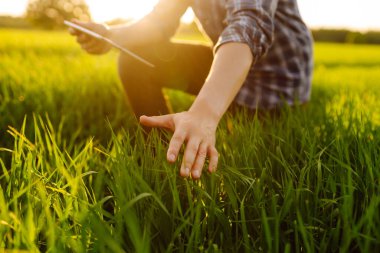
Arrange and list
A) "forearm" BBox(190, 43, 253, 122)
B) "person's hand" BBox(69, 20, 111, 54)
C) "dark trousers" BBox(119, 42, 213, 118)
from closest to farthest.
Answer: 1. "forearm" BBox(190, 43, 253, 122)
2. "person's hand" BBox(69, 20, 111, 54)
3. "dark trousers" BBox(119, 42, 213, 118)

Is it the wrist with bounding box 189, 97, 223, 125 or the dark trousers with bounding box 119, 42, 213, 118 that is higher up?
the wrist with bounding box 189, 97, 223, 125

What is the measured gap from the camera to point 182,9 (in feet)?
6.73

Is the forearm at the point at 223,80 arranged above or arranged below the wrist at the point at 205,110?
above

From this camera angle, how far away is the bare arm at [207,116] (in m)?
0.87

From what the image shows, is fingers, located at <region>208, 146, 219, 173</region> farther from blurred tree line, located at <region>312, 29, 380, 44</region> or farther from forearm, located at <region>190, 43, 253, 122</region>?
blurred tree line, located at <region>312, 29, 380, 44</region>

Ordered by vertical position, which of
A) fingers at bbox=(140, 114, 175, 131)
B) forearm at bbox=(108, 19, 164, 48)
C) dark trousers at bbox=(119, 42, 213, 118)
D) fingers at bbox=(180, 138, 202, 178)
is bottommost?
dark trousers at bbox=(119, 42, 213, 118)

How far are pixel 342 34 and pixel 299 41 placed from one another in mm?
44817

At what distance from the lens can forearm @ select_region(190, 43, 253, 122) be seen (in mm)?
987

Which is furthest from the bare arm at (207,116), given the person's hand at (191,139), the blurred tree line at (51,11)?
the blurred tree line at (51,11)

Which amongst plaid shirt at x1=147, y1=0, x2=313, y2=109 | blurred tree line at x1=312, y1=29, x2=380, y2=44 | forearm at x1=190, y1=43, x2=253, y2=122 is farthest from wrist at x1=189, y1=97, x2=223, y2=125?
blurred tree line at x1=312, y1=29, x2=380, y2=44

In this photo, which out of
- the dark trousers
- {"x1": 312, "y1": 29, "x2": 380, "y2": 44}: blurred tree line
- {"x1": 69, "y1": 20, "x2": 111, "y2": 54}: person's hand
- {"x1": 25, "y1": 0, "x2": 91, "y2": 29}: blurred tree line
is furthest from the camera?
{"x1": 25, "y1": 0, "x2": 91, "y2": 29}: blurred tree line

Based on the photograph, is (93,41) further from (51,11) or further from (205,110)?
(51,11)

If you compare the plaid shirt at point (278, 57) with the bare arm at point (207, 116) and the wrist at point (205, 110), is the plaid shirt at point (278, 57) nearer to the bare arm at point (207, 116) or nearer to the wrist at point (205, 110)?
the bare arm at point (207, 116)

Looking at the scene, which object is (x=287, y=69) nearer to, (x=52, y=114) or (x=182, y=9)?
(x=182, y=9)
